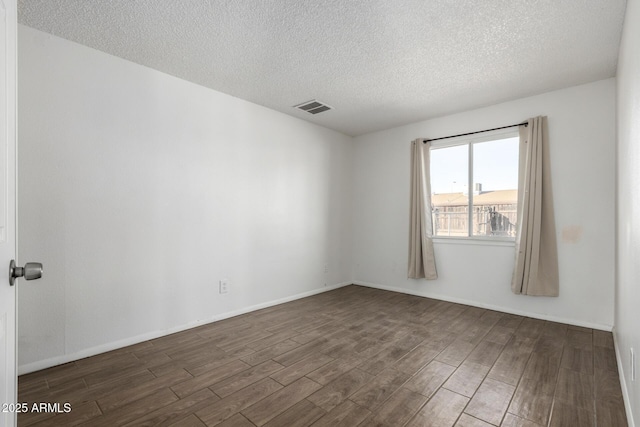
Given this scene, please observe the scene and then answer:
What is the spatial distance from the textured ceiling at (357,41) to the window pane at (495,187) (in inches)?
25.9

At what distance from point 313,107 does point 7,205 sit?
3.36 metres

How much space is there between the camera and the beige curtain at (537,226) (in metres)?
3.32

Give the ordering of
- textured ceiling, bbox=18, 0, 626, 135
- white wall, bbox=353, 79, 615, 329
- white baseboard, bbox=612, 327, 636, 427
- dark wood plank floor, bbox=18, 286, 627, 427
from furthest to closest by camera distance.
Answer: white wall, bbox=353, 79, 615, 329, textured ceiling, bbox=18, 0, 626, 135, dark wood plank floor, bbox=18, 286, 627, 427, white baseboard, bbox=612, 327, 636, 427

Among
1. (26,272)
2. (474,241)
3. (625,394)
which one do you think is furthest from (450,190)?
(26,272)

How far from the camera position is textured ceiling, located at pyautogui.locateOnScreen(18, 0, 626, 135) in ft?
6.81

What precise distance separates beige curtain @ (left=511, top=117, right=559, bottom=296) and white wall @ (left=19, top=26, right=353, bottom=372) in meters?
2.79

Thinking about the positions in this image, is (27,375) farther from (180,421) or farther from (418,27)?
(418,27)

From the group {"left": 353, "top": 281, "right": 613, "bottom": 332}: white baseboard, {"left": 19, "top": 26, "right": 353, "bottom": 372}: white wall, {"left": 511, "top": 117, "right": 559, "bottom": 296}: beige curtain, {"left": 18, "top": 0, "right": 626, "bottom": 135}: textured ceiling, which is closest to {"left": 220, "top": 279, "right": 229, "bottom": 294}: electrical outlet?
{"left": 19, "top": 26, "right": 353, "bottom": 372}: white wall

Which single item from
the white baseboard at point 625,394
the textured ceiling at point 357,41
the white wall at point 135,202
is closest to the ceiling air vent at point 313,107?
the textured ceiling at point 357,41

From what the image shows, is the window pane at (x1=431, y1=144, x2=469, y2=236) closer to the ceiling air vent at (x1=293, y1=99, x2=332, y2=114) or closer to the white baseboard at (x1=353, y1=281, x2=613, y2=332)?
the white baseboard at (x1=353, y1=281, x2=613, y2=332)

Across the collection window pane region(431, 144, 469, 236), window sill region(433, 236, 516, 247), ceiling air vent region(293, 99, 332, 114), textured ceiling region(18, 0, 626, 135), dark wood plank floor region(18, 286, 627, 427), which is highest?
textured ceiling region(18, 0, 626, 135)

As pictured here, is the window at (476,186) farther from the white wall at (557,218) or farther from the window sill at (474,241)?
the white wall at (557,218)

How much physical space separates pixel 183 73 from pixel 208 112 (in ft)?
1.43

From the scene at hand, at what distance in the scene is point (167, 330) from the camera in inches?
115
